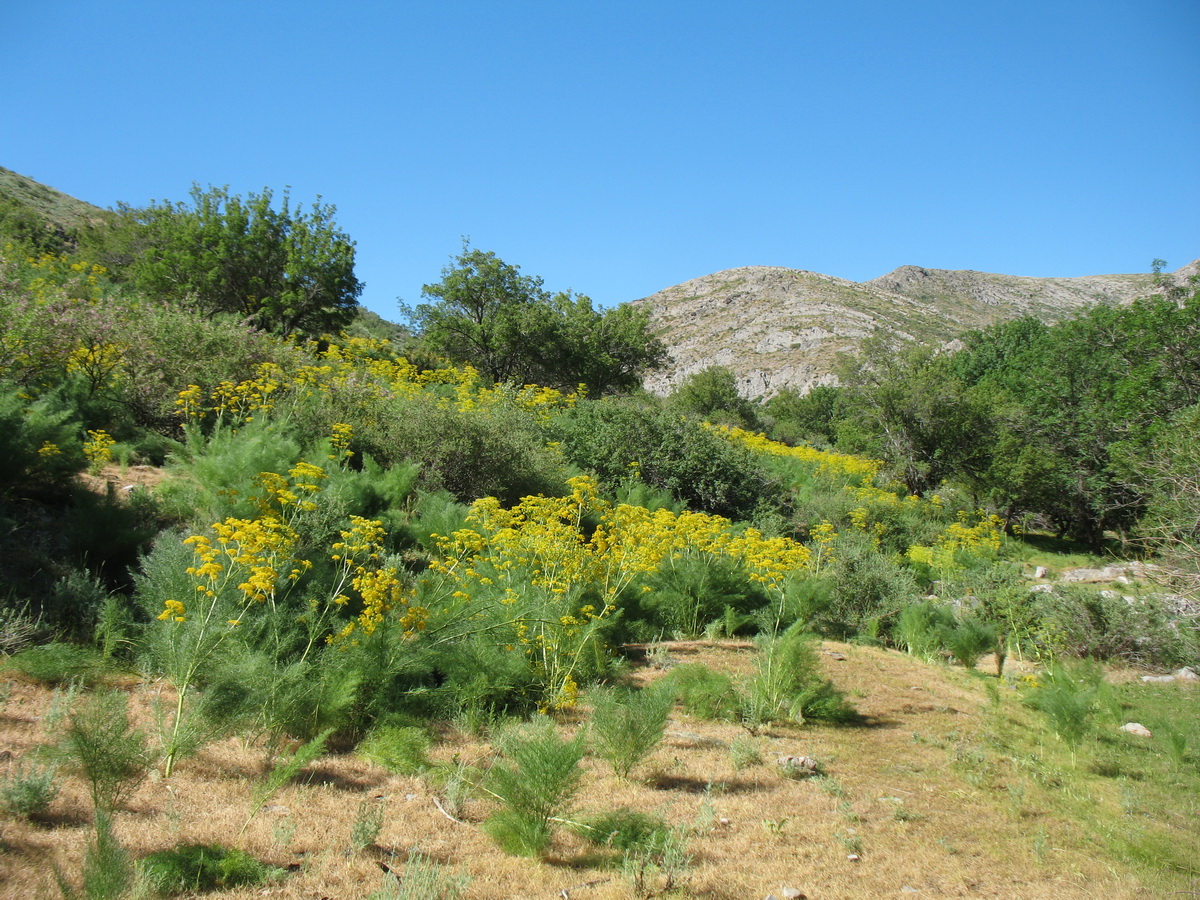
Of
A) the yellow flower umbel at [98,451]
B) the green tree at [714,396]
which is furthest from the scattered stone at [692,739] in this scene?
the green tree at [714,396]

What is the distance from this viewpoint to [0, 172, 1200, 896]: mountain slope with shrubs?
3570mm

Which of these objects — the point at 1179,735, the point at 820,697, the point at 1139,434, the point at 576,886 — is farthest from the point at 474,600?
the point at 1139,434

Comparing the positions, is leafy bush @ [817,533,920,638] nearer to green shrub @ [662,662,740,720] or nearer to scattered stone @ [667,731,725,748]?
green shrub @ [662,662,740,720]

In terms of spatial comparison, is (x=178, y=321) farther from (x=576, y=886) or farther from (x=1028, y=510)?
(x=1028, y=510)

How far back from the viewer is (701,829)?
4008 millimetres

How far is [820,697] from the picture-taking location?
6516mm

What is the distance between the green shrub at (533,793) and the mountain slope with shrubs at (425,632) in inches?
0.6

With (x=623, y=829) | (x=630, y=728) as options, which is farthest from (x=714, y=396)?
(x=623, y=829)

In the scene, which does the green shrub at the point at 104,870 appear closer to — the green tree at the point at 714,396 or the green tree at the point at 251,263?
the green tree at the point at 251,263

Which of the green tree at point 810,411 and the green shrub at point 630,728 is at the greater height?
the green tree at point 810,411

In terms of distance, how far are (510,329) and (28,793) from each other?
24.3 meters

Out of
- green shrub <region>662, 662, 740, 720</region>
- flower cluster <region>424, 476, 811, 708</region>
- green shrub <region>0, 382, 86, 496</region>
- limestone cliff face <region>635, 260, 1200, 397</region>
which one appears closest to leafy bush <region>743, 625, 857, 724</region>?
green shrub <region>662, 662, 740, 720</region>

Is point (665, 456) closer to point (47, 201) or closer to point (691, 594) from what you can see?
point (691, 594)

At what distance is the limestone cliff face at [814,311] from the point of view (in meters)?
75.5
